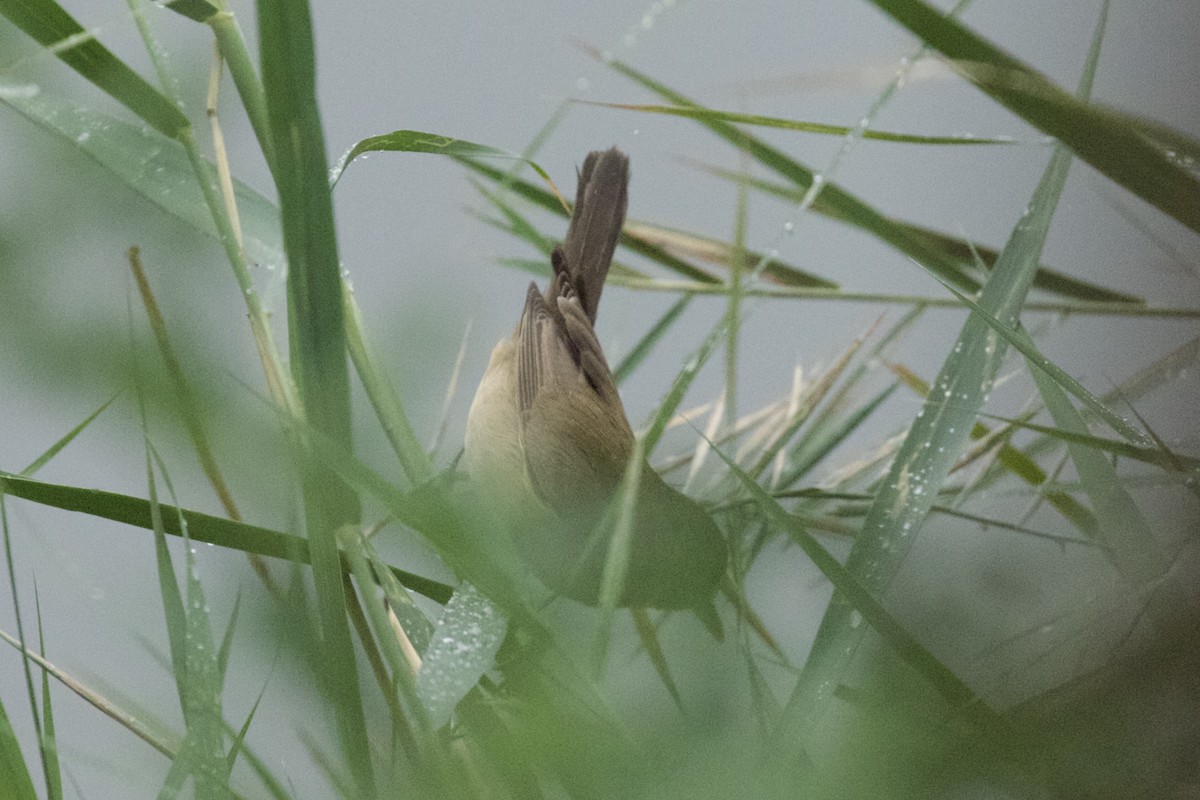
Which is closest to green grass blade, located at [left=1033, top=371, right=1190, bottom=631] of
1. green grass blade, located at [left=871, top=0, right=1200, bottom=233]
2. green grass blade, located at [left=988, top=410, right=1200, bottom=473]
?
green grass blade, located at [left=988, top=410, right=1200, bottom=473]

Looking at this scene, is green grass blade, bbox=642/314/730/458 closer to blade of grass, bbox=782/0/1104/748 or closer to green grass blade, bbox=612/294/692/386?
blade of grass, bbox=782/0/1104/748

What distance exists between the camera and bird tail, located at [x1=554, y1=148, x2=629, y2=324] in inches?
42.2

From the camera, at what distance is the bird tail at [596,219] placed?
1.07 m

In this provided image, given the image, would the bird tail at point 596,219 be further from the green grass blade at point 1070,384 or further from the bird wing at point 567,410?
the green grass blade at point 1070,384

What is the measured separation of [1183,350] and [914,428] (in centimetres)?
34

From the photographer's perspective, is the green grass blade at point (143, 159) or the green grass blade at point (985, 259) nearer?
the green grass blade at point (143, 159)

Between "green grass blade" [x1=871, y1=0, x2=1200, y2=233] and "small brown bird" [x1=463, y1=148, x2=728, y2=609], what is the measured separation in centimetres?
43

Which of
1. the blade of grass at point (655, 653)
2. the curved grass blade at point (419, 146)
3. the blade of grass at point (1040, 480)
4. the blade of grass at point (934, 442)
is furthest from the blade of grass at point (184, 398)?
the blade of grass at point (1040, 480)

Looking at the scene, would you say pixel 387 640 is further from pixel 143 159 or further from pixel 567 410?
pixel 567 410

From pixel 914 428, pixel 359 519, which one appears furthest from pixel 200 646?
pixel 914 428

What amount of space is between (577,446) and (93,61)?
0.55 m

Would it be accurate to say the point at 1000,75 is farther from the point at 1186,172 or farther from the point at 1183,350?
the point at 1183,350

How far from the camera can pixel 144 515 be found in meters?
0.58

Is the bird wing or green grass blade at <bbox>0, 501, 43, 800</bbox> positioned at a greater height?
the bird wing
